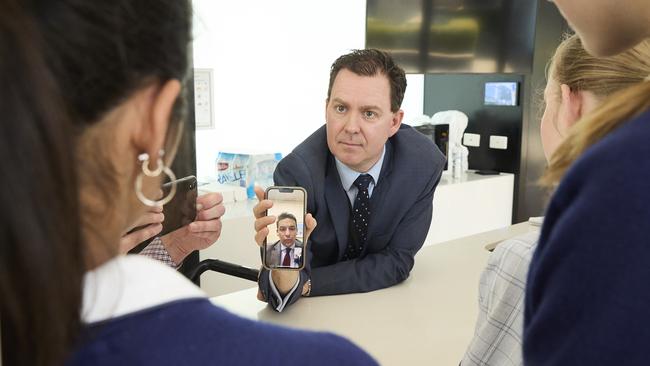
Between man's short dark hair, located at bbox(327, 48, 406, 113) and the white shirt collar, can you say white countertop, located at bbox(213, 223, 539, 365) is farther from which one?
the white shirt collar

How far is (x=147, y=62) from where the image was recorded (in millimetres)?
456

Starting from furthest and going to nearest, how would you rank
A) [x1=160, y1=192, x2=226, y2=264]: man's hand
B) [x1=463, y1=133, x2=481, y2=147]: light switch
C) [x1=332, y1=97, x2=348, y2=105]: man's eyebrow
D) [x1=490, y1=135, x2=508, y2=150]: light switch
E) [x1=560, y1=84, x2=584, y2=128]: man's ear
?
[x1=463, y1=133, x2=481, y2=147]: light switch < [x1=490, y1=135, x2=508, y2=150]: light switch < [x1=332, y1=97, x2=348, y2=105]: man's eyebrow < [x1=160, y1=192, x2=226, y2=264]: man's hand < [x1=560, y1=84, x2=584, y2=128]: man's ear

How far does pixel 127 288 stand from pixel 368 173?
143 cm

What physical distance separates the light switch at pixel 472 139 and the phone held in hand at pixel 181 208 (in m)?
2.89

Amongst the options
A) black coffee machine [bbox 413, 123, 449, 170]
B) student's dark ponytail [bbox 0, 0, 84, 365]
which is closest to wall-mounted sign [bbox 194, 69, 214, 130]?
black coffee machine [bbox 413, 123, 449, 170]

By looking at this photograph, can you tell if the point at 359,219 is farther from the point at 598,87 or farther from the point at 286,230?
the point at 598,87

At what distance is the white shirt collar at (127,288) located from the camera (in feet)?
1.53

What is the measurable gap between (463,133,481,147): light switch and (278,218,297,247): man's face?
2.86 meters

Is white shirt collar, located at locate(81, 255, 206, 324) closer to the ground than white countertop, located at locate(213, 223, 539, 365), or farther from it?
farther from it

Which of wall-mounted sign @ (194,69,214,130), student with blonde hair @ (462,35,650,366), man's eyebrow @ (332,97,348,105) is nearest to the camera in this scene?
student with blonde hair @ (462,35,650,366)

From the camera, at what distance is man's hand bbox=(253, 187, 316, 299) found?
145 cm

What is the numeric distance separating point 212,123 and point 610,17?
2719 millimetres

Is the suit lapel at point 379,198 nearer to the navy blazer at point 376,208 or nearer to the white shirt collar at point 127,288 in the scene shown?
the navy blazer at point 376,208

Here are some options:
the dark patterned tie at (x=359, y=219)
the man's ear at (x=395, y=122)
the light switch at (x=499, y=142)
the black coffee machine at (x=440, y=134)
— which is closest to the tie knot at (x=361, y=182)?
the dark patterned tie at (x=359, y=219)
